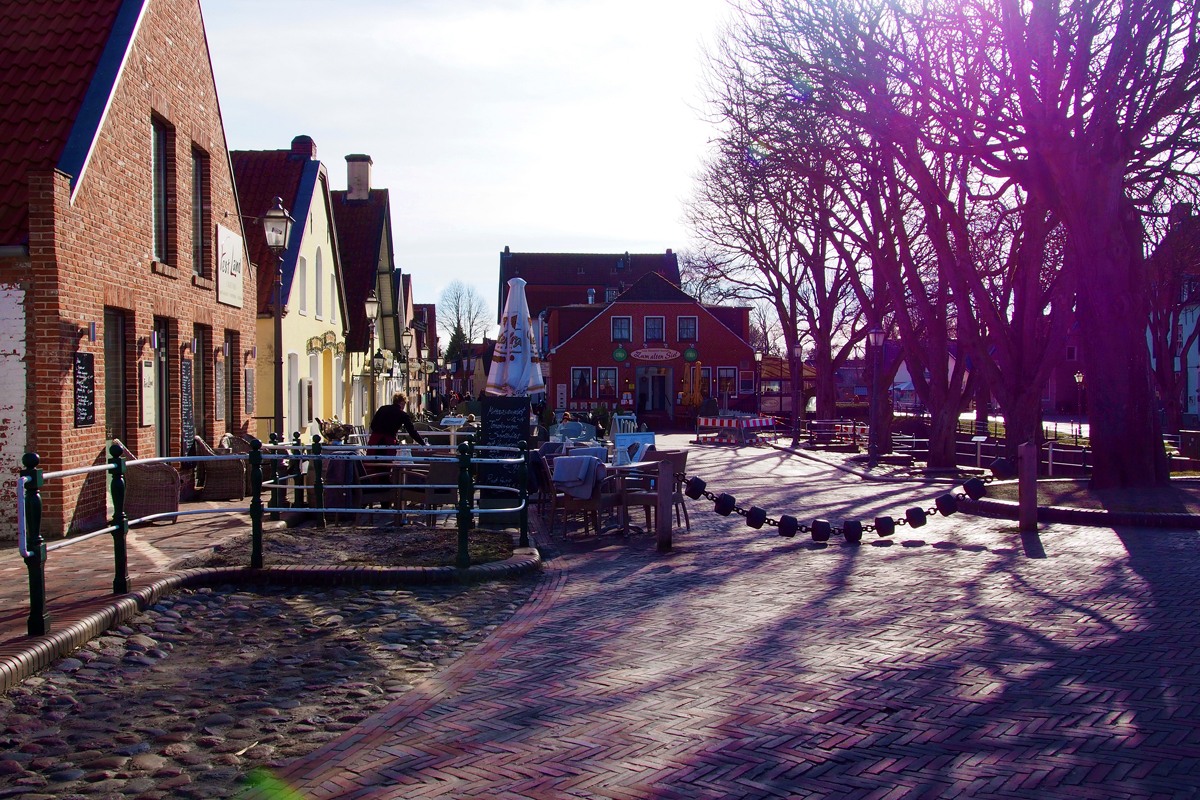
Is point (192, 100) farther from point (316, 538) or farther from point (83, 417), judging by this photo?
point (316, 538)

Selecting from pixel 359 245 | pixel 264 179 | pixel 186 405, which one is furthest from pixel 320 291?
pixel 186 405

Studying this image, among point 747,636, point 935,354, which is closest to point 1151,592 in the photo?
point 747,636

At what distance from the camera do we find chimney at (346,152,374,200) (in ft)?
115

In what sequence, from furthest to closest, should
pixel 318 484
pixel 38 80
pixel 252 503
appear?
1. pixel 38 80
2. pixel 318 484
3. pixel 252 503

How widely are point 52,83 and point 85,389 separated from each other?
355 centimetres

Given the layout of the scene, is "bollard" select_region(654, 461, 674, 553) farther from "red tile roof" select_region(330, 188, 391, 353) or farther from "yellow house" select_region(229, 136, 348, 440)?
"red tile roof" select_region(330, 188, 391, 353)

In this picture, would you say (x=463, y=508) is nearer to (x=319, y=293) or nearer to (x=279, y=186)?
(x=279, y=186)

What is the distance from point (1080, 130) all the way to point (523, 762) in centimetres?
1429

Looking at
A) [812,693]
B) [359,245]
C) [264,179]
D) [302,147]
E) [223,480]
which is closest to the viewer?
[812,693]

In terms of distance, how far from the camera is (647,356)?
2256 inches

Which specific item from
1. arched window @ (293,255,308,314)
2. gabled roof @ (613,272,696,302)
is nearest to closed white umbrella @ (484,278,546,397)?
arched window @ (293,255,308,314)

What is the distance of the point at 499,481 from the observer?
1318cm

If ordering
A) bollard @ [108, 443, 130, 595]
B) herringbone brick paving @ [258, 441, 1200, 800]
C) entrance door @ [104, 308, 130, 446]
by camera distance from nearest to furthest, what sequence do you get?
herringbone brick paving @ [258, 441, 1200, 800] → bollard @ [108, 443, 130, 595] → entrance door @ [104, 308, 130, 446]

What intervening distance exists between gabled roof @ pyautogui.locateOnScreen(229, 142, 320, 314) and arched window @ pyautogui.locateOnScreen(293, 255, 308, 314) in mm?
444
